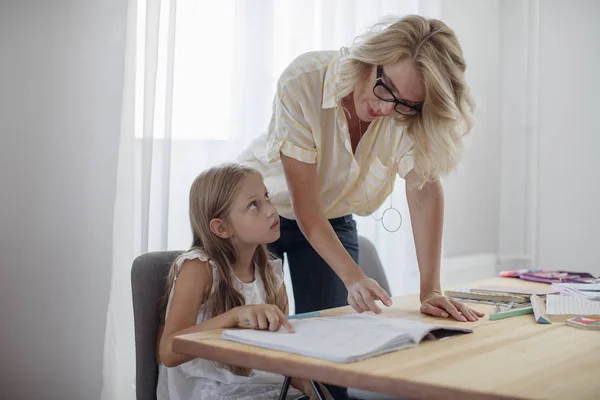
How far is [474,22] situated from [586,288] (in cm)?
264

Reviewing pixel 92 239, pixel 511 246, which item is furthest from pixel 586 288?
pixel 511 246

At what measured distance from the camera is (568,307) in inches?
63.4

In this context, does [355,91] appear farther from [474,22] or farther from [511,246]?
[511,246]

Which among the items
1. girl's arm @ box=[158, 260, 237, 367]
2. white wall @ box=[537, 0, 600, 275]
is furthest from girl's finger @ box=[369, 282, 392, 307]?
white wall @ box=[537, 0, 600, 275]

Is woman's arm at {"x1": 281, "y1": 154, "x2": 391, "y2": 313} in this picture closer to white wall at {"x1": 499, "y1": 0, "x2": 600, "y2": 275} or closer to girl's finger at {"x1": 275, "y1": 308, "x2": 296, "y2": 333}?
girl's finger at {"x1": 275, "y1": 308, "x2": 296, "y2": 333}

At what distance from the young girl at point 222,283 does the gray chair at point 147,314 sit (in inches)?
0.8

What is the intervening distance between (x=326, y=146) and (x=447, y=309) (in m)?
0.53

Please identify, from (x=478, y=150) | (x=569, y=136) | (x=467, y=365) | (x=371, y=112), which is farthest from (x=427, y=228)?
(x=569, y=136)

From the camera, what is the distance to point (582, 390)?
93 cm

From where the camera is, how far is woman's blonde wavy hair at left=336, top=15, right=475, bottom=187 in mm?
1530

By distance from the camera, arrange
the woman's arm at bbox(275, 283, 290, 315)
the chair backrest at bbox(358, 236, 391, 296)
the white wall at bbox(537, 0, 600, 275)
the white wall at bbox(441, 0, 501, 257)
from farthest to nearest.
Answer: the white wall at bbox(537, 0, 600, 275)
the white wall at bbox(441, 0, 501, 257)
the chair backrest at bbox(358, 236, 391, 296)
the woman's arm at bbox(275, 283, 290, 315)

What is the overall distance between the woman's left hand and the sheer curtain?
0.96m

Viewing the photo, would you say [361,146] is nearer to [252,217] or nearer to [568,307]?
[252,217]

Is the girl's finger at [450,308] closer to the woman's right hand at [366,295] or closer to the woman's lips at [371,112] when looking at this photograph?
the woman's right hand at [366,295]
